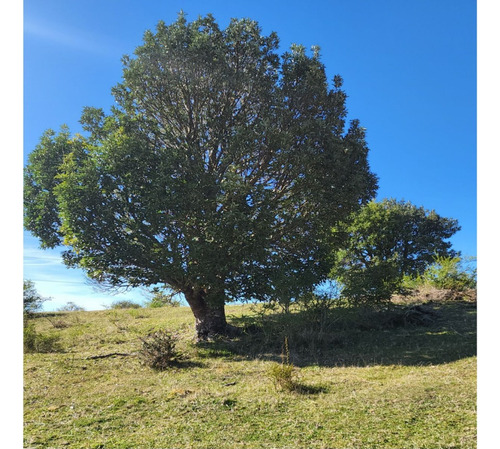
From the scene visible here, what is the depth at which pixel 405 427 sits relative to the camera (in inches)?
247

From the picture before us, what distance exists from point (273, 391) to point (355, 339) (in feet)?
24.3

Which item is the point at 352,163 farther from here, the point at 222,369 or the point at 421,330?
the point at 222,369

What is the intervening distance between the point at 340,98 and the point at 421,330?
10.7m

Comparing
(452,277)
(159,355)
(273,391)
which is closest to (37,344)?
(159,355)

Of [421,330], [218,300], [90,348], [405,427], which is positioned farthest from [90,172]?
[421,330]

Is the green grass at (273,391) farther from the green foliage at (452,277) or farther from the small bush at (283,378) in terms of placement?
the green foliage at (452,277)

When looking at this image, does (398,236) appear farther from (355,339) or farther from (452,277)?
(355,339)

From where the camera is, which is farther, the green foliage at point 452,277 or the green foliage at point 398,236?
the green foliage at point 398,236

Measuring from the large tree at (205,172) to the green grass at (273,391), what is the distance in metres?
2.44

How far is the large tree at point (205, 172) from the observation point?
1324 cm

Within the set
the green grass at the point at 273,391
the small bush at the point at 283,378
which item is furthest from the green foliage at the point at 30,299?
the small bush at the point at 283,378

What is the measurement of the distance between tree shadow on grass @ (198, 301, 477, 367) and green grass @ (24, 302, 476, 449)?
0.18 ft

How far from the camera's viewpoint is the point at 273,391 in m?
8.68

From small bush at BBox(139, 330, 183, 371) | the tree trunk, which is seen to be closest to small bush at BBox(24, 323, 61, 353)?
small bush at BBox(139, 330, 183, 371)
